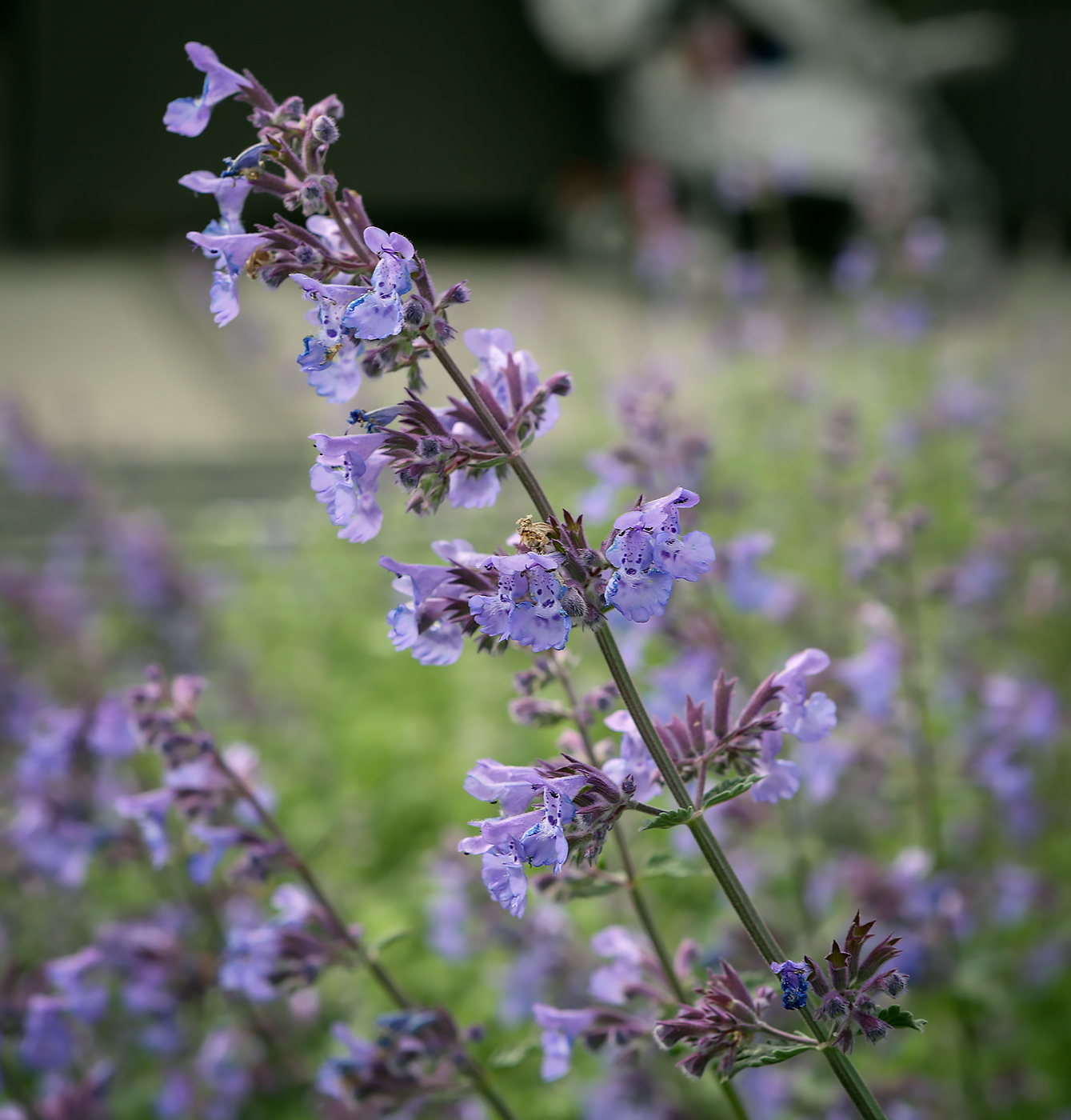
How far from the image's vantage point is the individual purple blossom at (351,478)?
1.24 m

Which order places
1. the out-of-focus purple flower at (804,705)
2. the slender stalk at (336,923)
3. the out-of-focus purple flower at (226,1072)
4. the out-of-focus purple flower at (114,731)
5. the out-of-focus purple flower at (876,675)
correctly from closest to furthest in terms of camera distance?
the out-of-focus purple flower at (804,705) < the slender stalk at (336,923) < the out-of-focus purple flower at (114,731) < the out-of-focus purple flower at (226,1072) < the out-of-focus purple flower at (876,675)

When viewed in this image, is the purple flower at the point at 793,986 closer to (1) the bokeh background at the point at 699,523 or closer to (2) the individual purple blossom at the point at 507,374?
(1) the bokeh background at the point at 699,523

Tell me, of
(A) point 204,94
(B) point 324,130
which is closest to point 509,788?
(B) point 324,130

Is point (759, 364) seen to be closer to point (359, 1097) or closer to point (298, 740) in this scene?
point (298, 740)

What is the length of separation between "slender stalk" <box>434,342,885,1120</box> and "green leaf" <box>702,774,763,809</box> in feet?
0.08

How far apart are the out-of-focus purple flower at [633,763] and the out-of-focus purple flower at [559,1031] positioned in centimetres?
33

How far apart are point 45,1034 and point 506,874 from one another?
126cm

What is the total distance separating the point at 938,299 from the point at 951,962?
4.25 meters

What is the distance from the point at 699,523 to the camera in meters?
3.38

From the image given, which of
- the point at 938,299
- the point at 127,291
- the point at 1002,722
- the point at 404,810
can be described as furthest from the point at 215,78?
the point at 127,291

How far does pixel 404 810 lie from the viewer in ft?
12.6

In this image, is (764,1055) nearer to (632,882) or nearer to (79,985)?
(632,882)

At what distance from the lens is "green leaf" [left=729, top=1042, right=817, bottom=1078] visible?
3.82 ft

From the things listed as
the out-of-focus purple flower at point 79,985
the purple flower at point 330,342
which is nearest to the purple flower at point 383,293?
the purple flower at point 330,342
